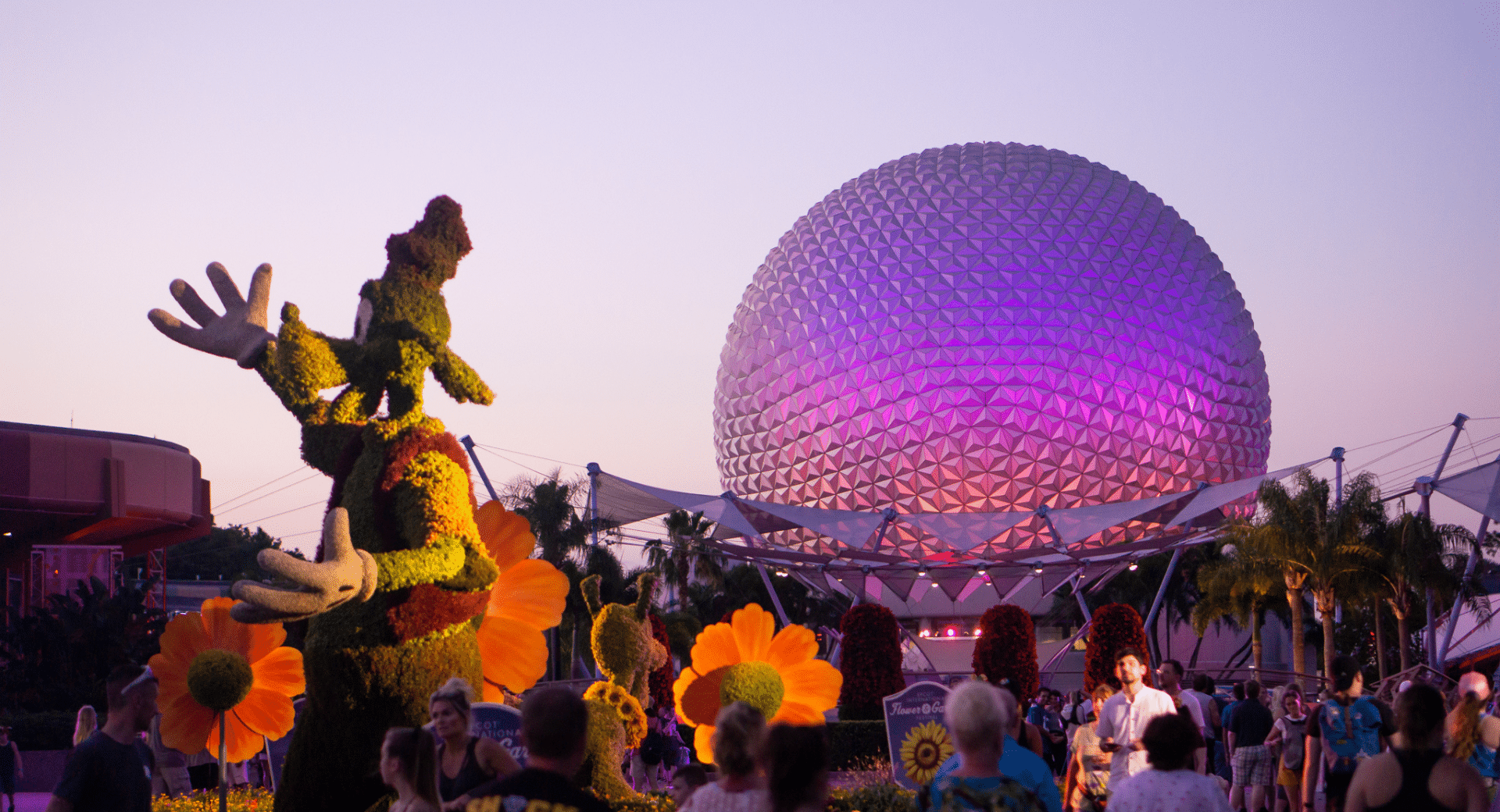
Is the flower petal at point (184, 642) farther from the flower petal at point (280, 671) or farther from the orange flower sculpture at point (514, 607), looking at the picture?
the orange flower sculpture at point (514, 607)

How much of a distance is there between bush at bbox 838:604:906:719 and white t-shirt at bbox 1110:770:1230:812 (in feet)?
57.6

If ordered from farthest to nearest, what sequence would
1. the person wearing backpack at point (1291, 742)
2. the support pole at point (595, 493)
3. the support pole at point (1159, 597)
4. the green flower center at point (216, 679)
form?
the support pole at point (595, 493), the support pole at point (1159, 597), the person wearing backpack at point (1291, 742), the green flower center at point (216, 679)

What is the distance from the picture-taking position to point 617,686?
10.9 metres

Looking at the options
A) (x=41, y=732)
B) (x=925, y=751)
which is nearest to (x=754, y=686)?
(x=925, y=751)

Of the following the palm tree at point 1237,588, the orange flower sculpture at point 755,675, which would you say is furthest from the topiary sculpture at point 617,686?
the palm tree at point 1237,588

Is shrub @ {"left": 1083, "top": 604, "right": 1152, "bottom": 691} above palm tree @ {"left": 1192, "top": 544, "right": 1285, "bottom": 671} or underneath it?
underneath

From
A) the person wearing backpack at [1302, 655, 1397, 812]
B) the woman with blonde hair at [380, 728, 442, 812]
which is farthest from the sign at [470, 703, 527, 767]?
the person wearing backpack at [1302, 655, 1397, 812]

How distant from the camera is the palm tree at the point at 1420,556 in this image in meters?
31.0

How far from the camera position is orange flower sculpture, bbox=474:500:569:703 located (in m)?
8.80

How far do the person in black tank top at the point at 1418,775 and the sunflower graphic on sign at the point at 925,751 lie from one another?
6.10 meters

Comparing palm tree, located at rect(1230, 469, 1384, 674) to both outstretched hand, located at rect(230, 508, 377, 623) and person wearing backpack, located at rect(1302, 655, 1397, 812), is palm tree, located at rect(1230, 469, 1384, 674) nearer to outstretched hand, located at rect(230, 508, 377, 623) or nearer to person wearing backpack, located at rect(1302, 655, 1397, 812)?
person wearing backpack, located at rect(1302, 655, 1397, 812)

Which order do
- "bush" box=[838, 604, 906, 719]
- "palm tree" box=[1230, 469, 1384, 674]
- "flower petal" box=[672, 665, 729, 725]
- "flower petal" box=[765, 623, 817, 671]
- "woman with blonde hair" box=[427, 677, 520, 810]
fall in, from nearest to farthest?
"woman with blonde hair" box=[427, 677, 520, 810] < "flower petal" box=[672, 665, 729, 725] < "flower petal" box=[765, 623, 817, 671] < "bush" box=[838, 604, 906, 719] < "palm tree" box=[1230, 469, 1384, 674]

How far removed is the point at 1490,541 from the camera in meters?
37.9

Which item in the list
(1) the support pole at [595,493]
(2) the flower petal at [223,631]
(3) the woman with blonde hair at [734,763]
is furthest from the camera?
(1) the support pole at [595,493]
